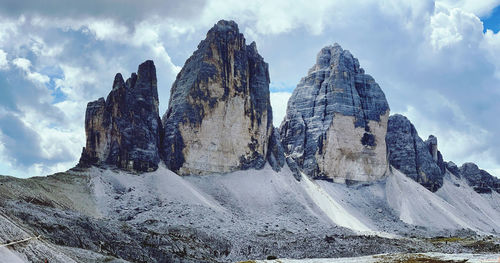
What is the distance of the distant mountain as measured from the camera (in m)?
75.2

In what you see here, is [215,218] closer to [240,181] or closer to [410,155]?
[240,181]

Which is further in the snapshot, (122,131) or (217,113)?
(217,113)

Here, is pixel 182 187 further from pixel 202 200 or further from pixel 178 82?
pixel 178 82

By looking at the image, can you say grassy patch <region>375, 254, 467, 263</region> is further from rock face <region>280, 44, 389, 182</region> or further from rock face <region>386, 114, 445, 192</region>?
rock face <region>386, 114, 445, 192</region>

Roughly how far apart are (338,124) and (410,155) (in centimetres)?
3649

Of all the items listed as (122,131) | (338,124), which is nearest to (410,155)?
(338,124)

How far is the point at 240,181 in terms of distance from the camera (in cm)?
12575

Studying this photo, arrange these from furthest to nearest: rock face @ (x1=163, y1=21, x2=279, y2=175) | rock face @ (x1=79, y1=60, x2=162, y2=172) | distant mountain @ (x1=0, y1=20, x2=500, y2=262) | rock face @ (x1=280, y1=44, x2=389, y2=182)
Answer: rock face @ (x1=280, y1=44, x2=389, y2=182) < rock face @ (x1=163, y1=21, x2=279, y2=175) < rock face @ (x1=79, y1=60, x2=162, y2=172) < distant mountain @ (x1=0, y1=20, x2=500, y2=262)

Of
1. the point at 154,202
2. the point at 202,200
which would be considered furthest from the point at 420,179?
the point at 154,202

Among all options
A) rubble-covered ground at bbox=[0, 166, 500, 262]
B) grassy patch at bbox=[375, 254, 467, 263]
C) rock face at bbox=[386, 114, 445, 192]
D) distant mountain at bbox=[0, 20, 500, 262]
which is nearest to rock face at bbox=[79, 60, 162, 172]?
distant mountain at bbox=[0, 20, 500, 262]

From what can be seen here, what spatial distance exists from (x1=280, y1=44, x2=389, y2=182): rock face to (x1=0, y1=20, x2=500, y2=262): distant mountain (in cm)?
42

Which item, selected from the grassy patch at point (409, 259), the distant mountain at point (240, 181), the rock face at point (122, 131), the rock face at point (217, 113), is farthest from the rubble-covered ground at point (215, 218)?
the grassy patch at point (409, 259)

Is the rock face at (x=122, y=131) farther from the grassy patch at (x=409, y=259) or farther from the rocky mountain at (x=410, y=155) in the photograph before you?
the rocky mountain at (x=410, y=155)

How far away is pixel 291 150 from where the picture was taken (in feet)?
539
